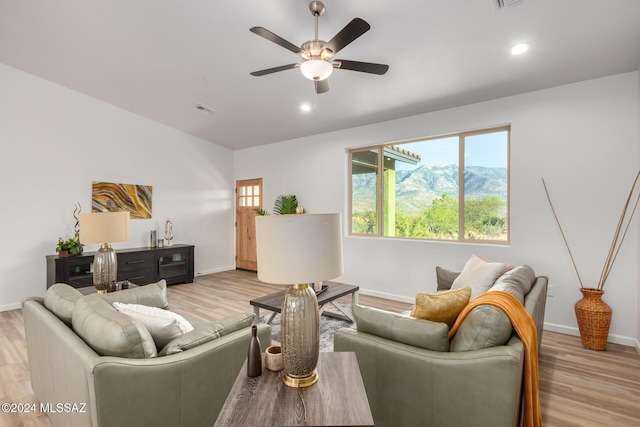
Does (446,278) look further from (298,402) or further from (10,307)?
(10,307)

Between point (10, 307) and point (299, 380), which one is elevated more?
point (299, 380)

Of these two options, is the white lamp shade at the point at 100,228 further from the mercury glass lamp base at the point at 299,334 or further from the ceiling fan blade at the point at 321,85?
the ceiling fan blade at the point at 321,85

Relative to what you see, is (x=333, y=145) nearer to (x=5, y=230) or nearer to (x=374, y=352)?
(x=374, y=352)

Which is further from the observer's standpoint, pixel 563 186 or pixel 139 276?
pixel 139 276

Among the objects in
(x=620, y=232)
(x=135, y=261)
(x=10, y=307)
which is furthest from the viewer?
(x=135, y=261)

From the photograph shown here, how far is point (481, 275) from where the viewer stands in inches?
103

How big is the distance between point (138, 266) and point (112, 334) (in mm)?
4316

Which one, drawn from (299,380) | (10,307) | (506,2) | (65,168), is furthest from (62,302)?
(65,168)

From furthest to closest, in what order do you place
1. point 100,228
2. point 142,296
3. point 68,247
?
point 68,247 < point 100,228 < point 142,296

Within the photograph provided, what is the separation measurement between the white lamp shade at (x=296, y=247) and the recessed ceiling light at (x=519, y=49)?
2.77 m

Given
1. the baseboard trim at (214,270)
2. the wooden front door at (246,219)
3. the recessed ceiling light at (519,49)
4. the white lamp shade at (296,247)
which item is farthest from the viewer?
the wooden front door at (246,219)

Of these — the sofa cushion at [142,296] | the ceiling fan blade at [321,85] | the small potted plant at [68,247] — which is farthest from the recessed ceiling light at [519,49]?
the small potted plant at [68,247]

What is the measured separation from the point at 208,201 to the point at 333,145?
3.04m

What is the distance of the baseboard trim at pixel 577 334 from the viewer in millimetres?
3098
